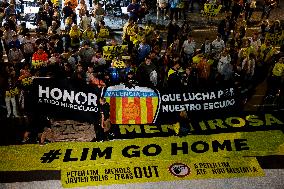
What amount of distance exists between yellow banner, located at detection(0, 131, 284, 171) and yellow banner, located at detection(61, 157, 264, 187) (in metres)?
0.21

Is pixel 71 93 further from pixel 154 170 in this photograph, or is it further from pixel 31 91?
pixel 154 170

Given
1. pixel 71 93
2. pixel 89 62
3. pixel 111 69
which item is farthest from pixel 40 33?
pixel 71 93

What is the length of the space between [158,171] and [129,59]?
5502mm

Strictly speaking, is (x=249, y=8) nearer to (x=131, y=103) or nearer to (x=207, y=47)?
(x=207, y=47)

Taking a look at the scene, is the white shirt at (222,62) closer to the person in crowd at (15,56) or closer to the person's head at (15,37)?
the person in crowd at (15,56)

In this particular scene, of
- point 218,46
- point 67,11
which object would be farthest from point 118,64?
point 67,11

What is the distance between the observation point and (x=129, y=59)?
1620cm

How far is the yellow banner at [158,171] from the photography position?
11570mm

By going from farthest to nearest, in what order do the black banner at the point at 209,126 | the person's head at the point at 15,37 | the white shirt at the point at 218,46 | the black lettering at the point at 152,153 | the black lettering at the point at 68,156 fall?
the white shirt at the point at 218,46 < the person's head at the point at 15,37 < the black banner at the point at 209,126 < the black lettering at the point at 152,153 < the black lettering at the point at 68,156

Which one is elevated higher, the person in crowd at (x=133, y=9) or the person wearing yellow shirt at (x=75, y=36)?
the person in crowd at (x=133, y=9)

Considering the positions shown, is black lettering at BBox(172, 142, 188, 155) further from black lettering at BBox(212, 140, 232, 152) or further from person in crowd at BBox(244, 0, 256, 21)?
person in crowd at BBox(244, 0, 256, 21)

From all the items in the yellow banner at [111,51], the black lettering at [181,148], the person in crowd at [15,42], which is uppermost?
the person in crowd at [15,42]

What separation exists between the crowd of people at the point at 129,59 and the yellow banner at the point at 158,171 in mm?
2382

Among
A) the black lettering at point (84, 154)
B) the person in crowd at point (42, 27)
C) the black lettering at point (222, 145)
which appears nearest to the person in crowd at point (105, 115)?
the black lettering at point (84, 154)
